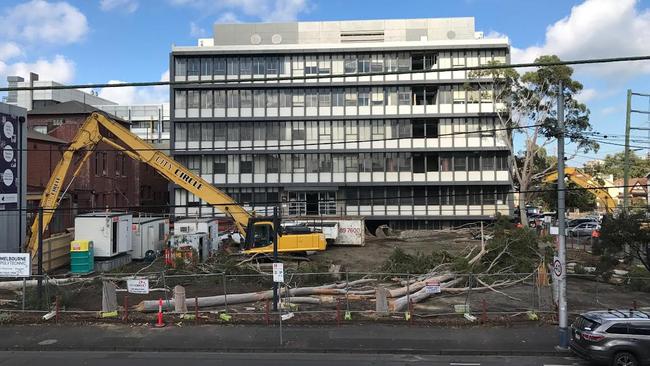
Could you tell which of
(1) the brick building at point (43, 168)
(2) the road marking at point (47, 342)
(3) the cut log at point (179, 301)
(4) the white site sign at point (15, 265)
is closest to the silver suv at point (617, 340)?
(3) the cut log at point (179, 301)

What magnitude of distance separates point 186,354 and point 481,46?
51398 mm

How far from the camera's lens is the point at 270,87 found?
197ft

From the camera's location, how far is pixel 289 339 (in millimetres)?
16609

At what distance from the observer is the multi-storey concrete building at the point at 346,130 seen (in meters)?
58.3

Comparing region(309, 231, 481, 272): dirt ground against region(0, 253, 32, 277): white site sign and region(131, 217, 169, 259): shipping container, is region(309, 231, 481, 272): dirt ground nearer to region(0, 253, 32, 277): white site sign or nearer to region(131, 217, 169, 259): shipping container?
region(131, 217, 169, 259): shipping container

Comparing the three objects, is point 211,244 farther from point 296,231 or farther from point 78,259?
point 78,259

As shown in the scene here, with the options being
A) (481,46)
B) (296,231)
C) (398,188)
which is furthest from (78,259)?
(481,46)

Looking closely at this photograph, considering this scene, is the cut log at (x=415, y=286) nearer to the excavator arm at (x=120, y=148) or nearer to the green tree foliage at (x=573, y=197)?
the excavator arm at (x=120, y=148)

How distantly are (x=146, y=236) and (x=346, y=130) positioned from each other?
29724 millimetres

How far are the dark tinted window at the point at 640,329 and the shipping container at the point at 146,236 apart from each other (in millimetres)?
28511

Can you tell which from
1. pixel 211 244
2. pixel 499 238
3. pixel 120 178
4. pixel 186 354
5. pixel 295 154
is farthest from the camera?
pixel 295 154

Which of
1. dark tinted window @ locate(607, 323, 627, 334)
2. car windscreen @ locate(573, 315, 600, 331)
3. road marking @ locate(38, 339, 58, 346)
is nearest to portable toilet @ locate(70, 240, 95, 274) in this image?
road marking @ locate(38, 339, 58, 346)

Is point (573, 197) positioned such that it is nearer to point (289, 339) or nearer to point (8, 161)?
point (289, 339)

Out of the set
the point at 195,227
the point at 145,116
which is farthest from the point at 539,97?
the point at 145,116
